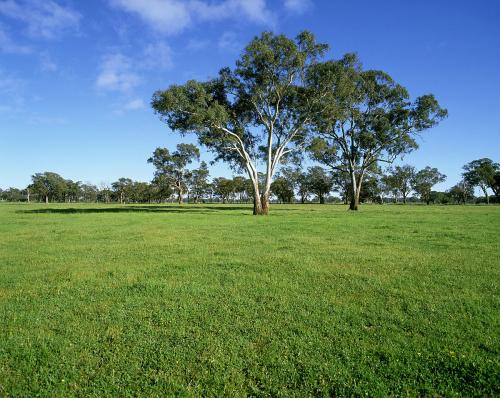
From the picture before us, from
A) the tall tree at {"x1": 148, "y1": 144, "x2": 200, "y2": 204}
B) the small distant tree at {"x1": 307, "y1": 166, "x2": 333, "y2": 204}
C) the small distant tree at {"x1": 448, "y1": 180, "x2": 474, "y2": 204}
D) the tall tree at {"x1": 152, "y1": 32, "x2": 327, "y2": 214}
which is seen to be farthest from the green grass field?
the small distant tree at {"x1": 448, "y1": 180, "x2": 474, "y2": 204}

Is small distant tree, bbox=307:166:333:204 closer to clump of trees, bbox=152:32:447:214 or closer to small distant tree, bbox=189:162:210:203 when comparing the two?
small distant tree, bbox=189:162:210:203

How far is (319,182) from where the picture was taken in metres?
141

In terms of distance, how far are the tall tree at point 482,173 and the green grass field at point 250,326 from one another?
4561 inches

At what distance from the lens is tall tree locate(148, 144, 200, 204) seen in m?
99.6

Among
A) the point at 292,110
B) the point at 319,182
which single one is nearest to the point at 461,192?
the point at 319,182

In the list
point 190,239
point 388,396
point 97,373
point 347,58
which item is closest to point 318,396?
point 388,396

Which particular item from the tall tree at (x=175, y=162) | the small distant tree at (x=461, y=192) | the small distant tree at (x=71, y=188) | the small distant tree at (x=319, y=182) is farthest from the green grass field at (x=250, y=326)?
the small distant tree at (x=71, y=188)

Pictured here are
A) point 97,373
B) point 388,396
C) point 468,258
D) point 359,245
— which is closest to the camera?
point 388,396

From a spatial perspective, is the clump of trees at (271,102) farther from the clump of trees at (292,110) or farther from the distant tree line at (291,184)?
the distant tree line at (291,184)

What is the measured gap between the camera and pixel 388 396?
424 cm

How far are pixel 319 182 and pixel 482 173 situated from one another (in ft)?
183

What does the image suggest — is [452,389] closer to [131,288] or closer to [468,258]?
[131,288]

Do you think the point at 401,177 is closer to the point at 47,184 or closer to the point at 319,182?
the point at 319,182

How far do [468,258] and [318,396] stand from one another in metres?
9.27
